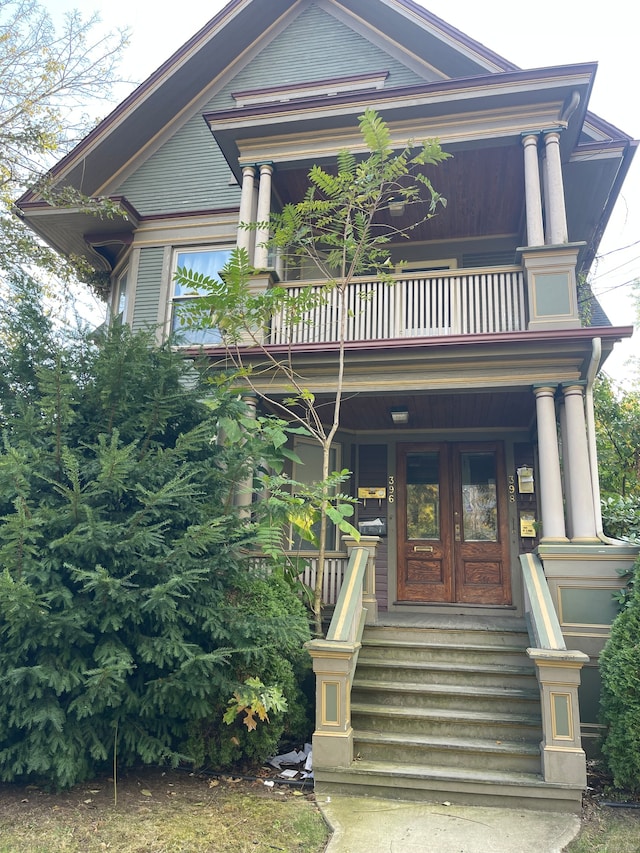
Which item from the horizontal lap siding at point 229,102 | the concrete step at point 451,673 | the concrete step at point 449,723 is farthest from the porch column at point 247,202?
the concrete step at point 449,723

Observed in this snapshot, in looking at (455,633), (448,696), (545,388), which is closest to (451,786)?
(448,696)

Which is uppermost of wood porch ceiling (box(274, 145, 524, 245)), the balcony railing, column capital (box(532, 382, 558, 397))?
wood porch ceiling (box(274, 145, 524, 245))

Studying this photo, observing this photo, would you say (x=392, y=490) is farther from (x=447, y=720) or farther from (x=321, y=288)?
(x=447, y=720)

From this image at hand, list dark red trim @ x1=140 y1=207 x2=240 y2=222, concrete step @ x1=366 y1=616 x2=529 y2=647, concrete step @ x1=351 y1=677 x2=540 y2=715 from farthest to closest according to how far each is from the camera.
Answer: dark red trim @ x1=140 y1=207 x2=240 y2=222, concrete step @ x1=366 y1=616 x2=529 y2=647, concrete step @ x1=351 y1=677 x2=540 y2=715

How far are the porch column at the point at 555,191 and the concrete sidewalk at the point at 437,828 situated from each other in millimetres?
5328

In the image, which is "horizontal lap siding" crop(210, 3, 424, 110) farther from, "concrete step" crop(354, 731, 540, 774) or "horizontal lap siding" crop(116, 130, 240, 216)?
"concrete step" crop(354, 731, 540, 774)

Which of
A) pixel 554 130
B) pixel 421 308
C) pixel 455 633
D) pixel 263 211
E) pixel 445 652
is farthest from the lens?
pixel 263 211

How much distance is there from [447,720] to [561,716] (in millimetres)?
950

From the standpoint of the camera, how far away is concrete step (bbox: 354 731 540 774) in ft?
15.2

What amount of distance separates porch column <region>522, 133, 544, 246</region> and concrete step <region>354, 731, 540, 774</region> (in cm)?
497

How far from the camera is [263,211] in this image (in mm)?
7594

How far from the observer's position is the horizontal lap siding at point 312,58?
32.0 ft

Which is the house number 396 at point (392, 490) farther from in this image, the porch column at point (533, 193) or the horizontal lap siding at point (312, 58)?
the horizontal lap siding at point (312, 58)

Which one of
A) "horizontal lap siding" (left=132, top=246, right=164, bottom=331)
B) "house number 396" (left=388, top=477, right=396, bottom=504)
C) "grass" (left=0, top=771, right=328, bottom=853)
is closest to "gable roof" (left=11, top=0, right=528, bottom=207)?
"horizontal lap siding" (left=132, top=246, right=164, bottom=331)
